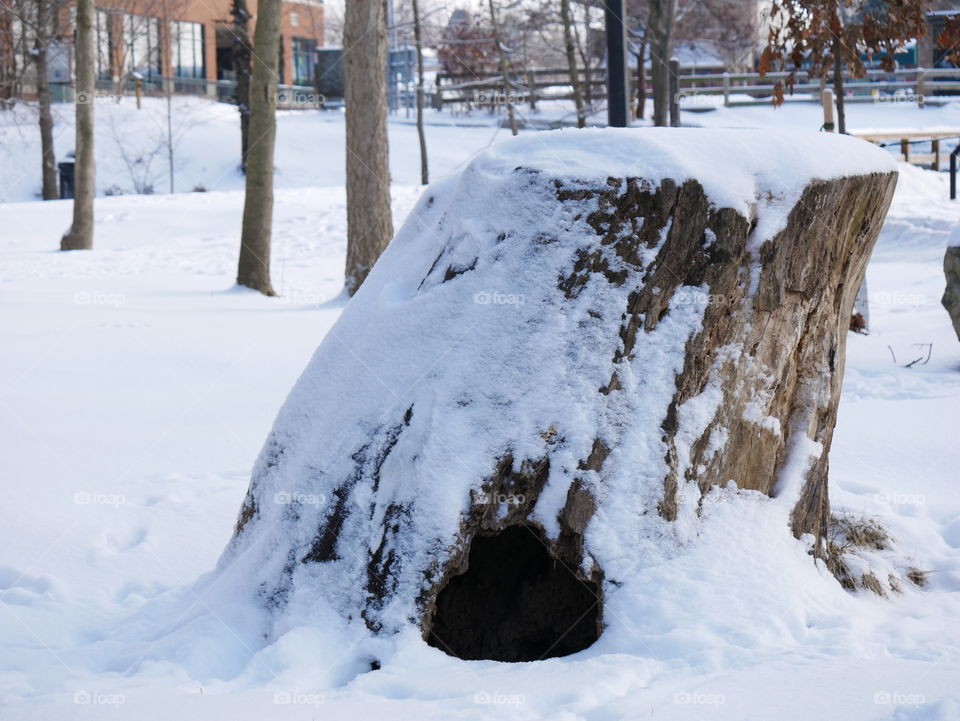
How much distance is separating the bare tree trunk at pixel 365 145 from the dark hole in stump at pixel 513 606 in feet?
25.6

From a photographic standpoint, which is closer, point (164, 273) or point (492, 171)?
point (492, 171)

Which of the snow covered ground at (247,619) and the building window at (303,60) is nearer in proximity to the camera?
the snow covered ground at (247,619)

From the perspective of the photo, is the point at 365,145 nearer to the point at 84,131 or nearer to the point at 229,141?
the point at 84,131

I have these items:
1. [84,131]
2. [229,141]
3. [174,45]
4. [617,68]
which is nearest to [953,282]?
[617,68]

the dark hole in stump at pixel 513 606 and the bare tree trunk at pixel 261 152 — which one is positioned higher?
the bare tree trunk at pixel 261 152

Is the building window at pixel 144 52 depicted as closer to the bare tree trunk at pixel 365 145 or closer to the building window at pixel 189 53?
the building window at pixel 189 53

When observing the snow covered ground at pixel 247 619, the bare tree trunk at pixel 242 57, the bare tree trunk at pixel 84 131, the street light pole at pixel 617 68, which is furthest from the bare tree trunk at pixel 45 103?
the street light pole at pixel 617 68

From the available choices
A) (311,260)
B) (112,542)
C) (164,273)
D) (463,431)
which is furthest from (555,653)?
(311,260)

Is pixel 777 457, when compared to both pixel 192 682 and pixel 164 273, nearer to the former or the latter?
pixel 192 682

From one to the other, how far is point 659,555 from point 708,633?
27 centimetres

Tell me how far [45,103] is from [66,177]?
4.11 metres

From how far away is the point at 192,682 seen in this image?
8.45ft

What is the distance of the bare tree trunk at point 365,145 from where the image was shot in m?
10.7

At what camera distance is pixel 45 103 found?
2386 centimetres
